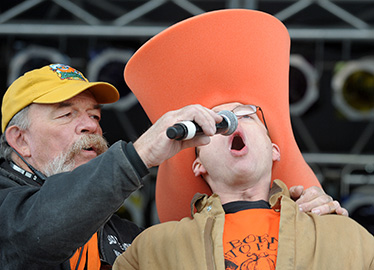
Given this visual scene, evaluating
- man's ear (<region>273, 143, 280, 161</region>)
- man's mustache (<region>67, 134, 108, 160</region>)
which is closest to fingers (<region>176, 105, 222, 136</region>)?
man's ear (<region>273, 143, 280, 161</region>)

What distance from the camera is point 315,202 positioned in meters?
2.08

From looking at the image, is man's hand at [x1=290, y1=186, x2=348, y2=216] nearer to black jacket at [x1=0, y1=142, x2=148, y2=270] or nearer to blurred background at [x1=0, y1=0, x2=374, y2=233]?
black jacket at [x1=0, y1=142, x2=148, y2=270]

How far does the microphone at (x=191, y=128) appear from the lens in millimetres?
1562

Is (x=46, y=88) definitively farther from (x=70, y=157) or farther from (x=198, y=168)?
(x=198, y=168)

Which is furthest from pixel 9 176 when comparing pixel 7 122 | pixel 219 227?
pixel 219 227

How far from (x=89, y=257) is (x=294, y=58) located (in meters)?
4.10

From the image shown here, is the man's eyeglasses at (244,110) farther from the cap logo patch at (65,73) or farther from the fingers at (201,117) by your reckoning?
the cap logo patch at (65,73)

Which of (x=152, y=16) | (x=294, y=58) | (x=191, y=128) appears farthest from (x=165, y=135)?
(x=294, y=58)

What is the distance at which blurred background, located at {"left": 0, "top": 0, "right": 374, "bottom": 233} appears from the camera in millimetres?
5348

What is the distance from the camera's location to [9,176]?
2195mm

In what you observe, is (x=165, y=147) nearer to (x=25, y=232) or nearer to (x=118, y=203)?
Result: (x=118, y=203)

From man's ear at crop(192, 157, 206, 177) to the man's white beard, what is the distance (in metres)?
0.46

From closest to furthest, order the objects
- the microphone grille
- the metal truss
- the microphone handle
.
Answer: the microphone handle
the microphone grille
the metal truss

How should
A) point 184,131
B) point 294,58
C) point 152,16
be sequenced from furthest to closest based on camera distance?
point 294,58 < point 152,16 < point 184,131
